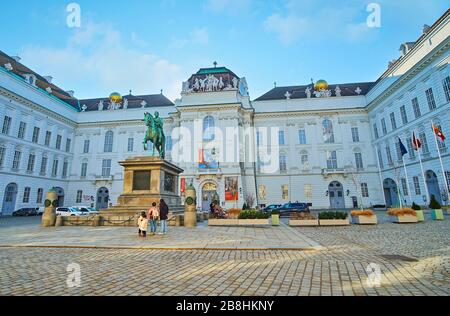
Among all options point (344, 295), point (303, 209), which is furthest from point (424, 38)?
point (344, 295)

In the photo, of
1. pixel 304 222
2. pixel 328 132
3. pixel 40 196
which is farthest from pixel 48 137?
pixel 328 132

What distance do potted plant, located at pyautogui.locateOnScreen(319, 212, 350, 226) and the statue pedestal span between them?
9790mm

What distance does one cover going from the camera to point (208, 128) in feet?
121

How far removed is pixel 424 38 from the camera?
25969 millimetres

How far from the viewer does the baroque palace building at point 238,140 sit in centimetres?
3056

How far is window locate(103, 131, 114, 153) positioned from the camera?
42.5 meters

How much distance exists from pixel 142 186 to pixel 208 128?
22.5 meters

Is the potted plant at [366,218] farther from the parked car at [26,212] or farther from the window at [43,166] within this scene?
the window at [43,166]

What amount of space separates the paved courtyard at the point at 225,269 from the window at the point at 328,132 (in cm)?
3247

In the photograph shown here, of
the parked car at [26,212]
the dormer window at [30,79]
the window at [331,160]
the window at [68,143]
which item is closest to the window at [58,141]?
the window at [68,143]

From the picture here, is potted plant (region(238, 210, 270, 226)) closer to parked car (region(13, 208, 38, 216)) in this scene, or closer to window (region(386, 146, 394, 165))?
window (region(386, 146, 394, 165))

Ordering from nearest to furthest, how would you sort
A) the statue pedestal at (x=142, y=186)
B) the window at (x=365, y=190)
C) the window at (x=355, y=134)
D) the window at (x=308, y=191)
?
the statue pedestal at (x=142, y=186)
the window at (x=365, y=190)
the window at (x=308, y=191)
the window at (x=355, y=134)
